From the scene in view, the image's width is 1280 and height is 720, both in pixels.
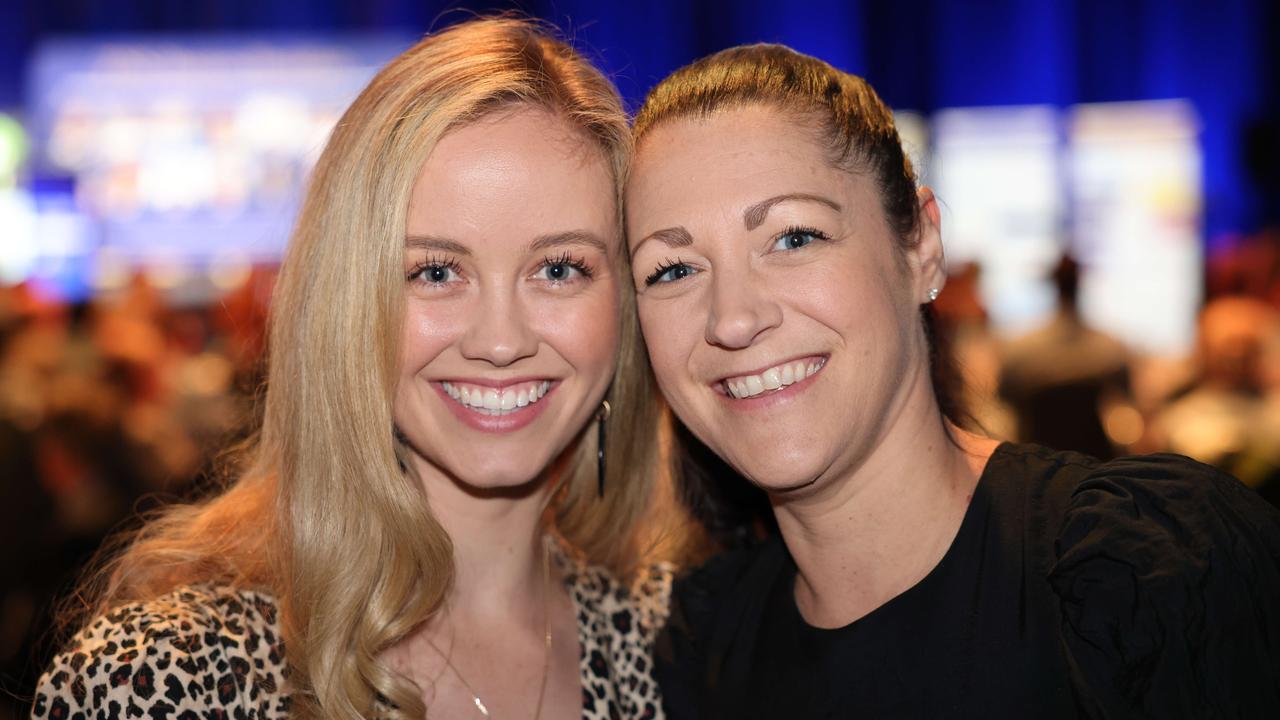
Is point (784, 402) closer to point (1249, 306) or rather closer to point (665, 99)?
point (665, 99)

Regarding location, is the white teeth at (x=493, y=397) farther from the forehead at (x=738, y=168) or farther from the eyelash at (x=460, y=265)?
the forehead at (x=738, y=168)

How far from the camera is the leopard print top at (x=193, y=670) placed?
163cm

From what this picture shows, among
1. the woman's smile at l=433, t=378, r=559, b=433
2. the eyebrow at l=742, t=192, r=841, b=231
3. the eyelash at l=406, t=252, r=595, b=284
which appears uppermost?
the eyebrow at l=742, t=192, r=841, b=231

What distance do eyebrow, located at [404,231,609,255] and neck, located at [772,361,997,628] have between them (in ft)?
1.76

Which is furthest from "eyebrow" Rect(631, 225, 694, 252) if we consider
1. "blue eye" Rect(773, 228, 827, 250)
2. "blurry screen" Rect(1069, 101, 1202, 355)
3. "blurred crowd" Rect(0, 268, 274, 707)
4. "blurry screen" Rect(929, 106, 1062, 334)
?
"blurry screen" Rect(1069, 101, 1202, 355)

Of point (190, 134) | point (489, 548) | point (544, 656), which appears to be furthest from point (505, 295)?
point (190, 134)

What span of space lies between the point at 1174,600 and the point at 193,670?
131 centimetres

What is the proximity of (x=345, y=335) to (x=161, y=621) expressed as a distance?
1.65ft

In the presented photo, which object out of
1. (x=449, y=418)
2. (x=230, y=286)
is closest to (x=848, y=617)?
(x=449, y=418)

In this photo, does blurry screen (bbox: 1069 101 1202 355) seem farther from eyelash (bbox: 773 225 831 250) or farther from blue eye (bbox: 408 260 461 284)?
blue eye (bbox: 408 260 461 284)

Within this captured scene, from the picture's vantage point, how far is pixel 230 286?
768 cm

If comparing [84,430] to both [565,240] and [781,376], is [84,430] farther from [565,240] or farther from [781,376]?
[781,376]

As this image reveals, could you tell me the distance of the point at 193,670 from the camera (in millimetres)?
1689

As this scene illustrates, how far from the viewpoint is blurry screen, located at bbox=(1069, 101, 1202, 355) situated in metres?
8.35
